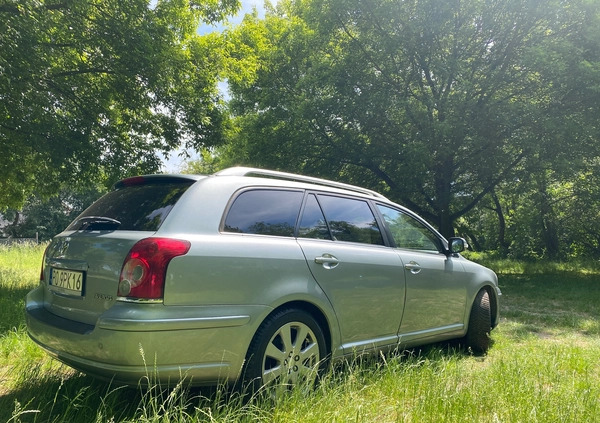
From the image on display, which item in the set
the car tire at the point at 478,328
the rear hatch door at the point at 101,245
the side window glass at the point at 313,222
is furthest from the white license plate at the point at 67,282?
the car tire at the point at 478,328

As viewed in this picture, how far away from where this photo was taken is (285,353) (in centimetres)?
289

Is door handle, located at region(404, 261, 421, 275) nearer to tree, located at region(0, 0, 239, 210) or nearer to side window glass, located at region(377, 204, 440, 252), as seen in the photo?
side window glass, located at region(377, 204, 440, 252)

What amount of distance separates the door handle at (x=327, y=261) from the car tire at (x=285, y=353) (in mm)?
397

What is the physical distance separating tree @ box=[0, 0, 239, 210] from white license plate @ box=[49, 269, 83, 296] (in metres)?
5.35

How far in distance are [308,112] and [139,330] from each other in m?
11.5

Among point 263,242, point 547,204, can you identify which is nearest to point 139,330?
point 263,242

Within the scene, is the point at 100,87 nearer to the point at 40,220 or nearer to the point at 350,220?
the point at 350,220

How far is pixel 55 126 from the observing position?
845 centimetres

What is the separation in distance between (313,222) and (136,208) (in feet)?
4.27

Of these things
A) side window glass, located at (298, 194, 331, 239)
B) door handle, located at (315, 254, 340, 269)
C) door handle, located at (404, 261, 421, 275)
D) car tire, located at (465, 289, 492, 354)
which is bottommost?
car tire, located at (465, 289, 492, 354)

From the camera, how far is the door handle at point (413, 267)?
3.96m

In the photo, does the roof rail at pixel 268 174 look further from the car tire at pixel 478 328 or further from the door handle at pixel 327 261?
the car tire at pixel 478 328

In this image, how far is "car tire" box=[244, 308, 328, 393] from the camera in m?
2.72

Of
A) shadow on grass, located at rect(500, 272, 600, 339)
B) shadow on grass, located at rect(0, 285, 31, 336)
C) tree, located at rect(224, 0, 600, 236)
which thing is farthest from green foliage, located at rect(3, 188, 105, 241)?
shadow on grass, located at rect(500, 272, 600, 339)
